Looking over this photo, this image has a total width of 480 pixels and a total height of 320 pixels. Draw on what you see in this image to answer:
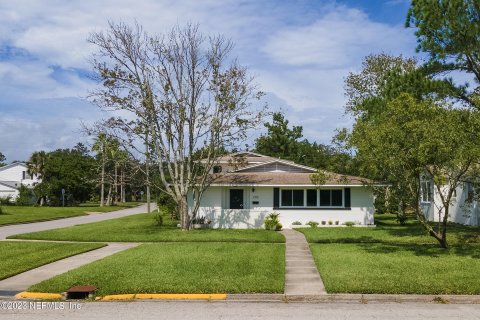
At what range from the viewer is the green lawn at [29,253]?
1362 cm

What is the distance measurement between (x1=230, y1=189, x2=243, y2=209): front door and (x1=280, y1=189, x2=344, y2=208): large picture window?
7.59 ft

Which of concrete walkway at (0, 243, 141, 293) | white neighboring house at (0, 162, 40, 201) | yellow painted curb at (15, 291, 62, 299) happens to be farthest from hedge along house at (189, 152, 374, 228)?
white neighboring house at (0, 162, 40, 201)

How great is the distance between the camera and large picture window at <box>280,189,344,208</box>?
27.6 m

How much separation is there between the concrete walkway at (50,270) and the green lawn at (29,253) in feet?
0.92

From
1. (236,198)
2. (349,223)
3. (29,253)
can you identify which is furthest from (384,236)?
(29,253)

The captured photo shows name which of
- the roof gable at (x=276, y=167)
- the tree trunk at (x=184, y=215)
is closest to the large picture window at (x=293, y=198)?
the roof gable at (x=276, y=167)

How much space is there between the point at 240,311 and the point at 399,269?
5296mm

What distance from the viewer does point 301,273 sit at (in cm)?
1262

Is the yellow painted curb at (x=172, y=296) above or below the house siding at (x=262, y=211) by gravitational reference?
below

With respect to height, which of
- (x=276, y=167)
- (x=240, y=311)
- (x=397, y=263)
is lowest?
(x=240, y=311)

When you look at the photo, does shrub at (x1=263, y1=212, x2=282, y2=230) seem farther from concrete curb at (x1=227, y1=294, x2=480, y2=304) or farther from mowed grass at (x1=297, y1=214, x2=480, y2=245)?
concrete curb at (x1=227, y1=294, x2=480, y2=304)

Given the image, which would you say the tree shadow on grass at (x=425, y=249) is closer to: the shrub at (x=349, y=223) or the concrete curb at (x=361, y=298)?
the concrete curb at (x=361, y=298)

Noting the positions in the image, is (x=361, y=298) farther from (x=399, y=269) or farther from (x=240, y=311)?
(x=399, y=269)

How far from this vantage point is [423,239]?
1984 cm
